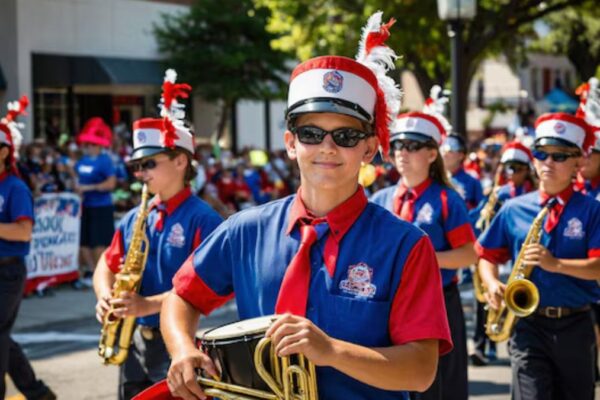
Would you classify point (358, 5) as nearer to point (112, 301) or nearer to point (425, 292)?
point (112, 301)

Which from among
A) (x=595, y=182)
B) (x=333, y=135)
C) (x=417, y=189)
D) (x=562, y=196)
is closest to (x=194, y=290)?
(x=333, y=135)

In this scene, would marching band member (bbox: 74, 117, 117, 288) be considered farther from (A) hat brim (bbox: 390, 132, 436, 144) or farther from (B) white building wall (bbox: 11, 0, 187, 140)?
(B) white building wall (bbox: 11, 0, 187, 140)

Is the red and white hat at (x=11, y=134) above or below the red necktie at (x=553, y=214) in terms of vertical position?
above

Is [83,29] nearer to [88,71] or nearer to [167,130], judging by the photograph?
[88,71]

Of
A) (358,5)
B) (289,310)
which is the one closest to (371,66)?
(289,310)

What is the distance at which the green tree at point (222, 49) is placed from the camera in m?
31.1

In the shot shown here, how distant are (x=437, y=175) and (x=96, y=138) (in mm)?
8457

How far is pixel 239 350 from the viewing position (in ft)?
10.1

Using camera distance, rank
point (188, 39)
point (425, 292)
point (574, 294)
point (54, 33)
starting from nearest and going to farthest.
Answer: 1. point (425, 292)
2. point (574, 294)
3. point (54, 33)
4. point (188, 39)

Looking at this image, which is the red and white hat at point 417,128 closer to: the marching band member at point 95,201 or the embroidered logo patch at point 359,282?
the embroidered logo patch at point 359,282

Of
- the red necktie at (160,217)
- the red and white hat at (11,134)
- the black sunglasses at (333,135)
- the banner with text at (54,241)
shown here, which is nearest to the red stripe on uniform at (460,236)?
the red necktie at (160,217)

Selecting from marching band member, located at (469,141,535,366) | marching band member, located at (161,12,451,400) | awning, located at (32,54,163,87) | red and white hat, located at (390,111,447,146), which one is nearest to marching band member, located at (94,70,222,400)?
red and white hat, located at (390,111,447,146)

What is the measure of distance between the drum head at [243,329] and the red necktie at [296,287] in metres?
0.13

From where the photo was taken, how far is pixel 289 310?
323cm
